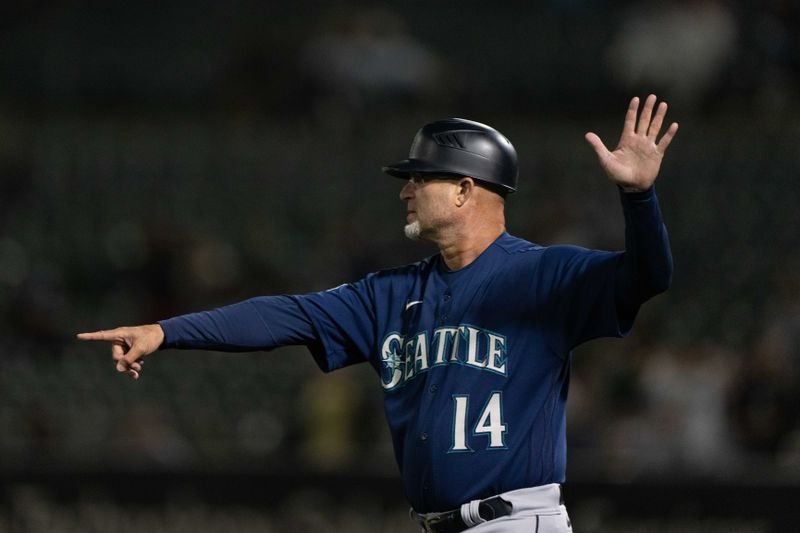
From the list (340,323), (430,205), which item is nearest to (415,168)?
(430,205)

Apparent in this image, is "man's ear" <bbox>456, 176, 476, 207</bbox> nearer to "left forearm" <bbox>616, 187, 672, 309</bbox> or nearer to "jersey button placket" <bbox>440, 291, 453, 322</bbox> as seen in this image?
"jersey button placket" <bbox>440, 291, 453, 322</bbox>

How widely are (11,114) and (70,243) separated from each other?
2.15 metres

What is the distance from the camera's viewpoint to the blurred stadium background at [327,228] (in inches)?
330

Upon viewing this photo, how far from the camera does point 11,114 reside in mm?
13219

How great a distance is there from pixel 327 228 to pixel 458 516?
7.30 meters

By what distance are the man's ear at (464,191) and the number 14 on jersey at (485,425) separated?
2.15ft

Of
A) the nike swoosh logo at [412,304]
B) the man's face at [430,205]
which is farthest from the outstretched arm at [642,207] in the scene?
the nike swoosh logo at [412,304]

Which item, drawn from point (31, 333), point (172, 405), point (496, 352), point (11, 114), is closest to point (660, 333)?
point (172, 405)

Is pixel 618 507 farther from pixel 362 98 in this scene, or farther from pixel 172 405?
pixel 362 98

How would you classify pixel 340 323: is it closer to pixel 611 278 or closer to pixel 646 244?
pixel 611 278

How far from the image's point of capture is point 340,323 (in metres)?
4.76

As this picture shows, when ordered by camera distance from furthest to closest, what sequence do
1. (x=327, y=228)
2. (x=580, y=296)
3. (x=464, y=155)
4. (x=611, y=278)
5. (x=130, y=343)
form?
(x=327, y=228), (x=464, y=155), (x=130, y=343), (x=580, y=296), (x=611, y=278)

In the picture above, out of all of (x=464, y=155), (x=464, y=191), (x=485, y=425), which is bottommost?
(x=485, y=425)

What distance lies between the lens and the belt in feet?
13.9
